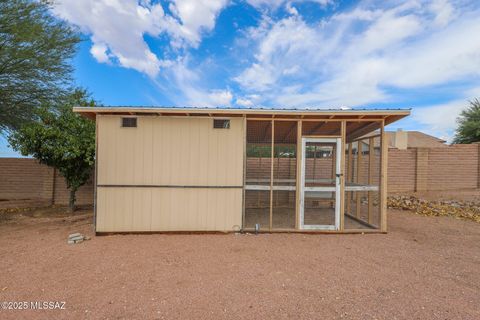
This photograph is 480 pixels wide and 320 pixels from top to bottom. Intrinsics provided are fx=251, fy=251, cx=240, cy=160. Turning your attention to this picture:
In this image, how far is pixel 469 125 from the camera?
13.3 metres

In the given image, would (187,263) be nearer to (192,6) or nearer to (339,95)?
(192,6)

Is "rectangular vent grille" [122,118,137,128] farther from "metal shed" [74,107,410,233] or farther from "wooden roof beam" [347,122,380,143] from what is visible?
"wooden roof beam" [347,122,380,143]

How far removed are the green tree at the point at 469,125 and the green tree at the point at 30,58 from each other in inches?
716

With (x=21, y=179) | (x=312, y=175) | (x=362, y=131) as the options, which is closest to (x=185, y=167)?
(x=362, y=131)

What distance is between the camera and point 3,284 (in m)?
2.89

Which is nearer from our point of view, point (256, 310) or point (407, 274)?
point (256, 310)

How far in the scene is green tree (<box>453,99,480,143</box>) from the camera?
13.1 metres

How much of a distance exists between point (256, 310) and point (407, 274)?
7.11 ft

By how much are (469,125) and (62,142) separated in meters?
18.1

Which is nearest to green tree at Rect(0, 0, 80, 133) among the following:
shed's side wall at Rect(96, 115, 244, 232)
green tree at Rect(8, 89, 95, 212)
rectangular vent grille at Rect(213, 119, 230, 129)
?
green tree at Rect(8, 89, 95, 212)

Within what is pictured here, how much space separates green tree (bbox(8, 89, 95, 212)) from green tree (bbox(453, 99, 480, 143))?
17191 millimetres

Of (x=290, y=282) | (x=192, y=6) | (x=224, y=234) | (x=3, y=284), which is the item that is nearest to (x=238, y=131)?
(x=224, y=234)

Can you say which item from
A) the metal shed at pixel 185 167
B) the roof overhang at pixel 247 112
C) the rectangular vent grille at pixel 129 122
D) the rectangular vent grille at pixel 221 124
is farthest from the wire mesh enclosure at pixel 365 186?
the rectangular vent grille at pixel 129 122

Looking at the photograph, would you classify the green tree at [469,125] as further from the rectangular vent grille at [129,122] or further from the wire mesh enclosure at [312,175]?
the rectangular vent grille at [129,122]
